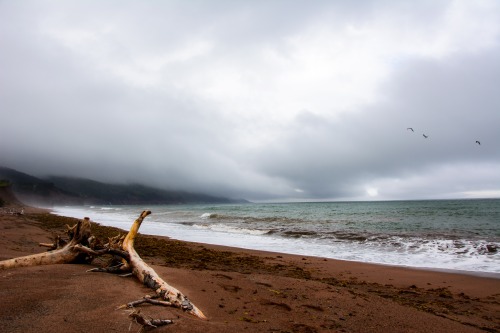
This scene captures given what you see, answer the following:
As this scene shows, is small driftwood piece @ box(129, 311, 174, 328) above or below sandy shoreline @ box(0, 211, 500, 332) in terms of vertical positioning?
above

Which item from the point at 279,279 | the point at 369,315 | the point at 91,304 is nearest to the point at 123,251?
the point at 91,304

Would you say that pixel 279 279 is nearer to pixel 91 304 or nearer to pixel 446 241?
pixel 91 304

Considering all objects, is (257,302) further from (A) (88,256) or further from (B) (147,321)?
(A) (88,256)

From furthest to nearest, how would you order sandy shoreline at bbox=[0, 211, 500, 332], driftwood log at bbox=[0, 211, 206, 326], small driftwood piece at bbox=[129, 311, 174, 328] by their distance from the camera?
driftwood log at bbox=[0, 211, 206, 326], sandy shoreline at bbox=[0, 211, 500, 332], small driftwood piece at bbox=[129, 311, 174, 328]

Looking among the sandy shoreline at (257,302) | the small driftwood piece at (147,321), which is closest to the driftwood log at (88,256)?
the sandy shoreline at (257,302)

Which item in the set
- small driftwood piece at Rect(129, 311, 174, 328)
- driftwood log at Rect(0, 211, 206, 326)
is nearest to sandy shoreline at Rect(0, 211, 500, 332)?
small driftwood piece at Rect(129, 311, 174, 328)

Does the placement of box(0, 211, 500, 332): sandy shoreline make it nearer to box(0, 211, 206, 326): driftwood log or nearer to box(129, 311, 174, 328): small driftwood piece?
box(129, 311, 174, 328): small driftwood piece

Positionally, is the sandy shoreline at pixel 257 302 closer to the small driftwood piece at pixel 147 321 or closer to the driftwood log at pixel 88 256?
the small driftwood piece at pixel 147 321

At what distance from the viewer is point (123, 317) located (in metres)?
3.65

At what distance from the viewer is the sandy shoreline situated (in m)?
3.67

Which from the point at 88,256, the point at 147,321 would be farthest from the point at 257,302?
the point at 88,256

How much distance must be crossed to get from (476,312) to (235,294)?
5.03 meters

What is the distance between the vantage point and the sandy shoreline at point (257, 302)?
3674 millimetres

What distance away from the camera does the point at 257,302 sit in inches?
217
